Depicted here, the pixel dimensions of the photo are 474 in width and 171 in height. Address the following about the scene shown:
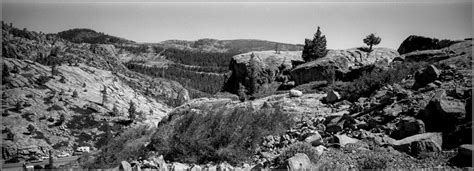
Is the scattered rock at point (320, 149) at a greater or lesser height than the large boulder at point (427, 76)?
lesser

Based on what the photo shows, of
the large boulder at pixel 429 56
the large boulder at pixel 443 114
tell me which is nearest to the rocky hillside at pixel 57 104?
the large boulder at pixel 429 56

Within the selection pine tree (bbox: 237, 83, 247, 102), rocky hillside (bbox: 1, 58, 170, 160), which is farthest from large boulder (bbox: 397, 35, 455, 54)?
rocky hillside (bbox: 1, 58, 170, 160)

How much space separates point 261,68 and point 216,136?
92.8 feet

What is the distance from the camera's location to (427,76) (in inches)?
417

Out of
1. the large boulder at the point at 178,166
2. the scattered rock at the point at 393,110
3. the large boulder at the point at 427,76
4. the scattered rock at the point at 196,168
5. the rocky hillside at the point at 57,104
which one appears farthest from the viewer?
the rocky hillside at the point at 57,104

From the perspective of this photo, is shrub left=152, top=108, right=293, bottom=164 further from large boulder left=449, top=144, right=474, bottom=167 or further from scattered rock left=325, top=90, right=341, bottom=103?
large boulder left=449, top=144, right=474, bottom=167

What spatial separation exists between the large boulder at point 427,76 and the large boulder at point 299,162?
23.6 ft

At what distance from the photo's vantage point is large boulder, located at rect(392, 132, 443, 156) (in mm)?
6680

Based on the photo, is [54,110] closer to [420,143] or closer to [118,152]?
[118,152]

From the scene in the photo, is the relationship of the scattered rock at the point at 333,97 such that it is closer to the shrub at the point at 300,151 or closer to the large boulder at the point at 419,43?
the shrub at the point at 300,151

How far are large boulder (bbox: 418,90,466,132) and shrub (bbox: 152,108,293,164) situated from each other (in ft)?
15.0

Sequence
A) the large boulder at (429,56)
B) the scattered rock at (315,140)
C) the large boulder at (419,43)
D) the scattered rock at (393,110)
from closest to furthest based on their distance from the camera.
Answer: the scattered rock at (315,140) < the scattered rock at (393,110) < the large boulder at (429,56) < the large boulder at (419,43)

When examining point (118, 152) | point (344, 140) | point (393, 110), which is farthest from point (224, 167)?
point (393, 110)

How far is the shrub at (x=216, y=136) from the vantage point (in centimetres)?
832
